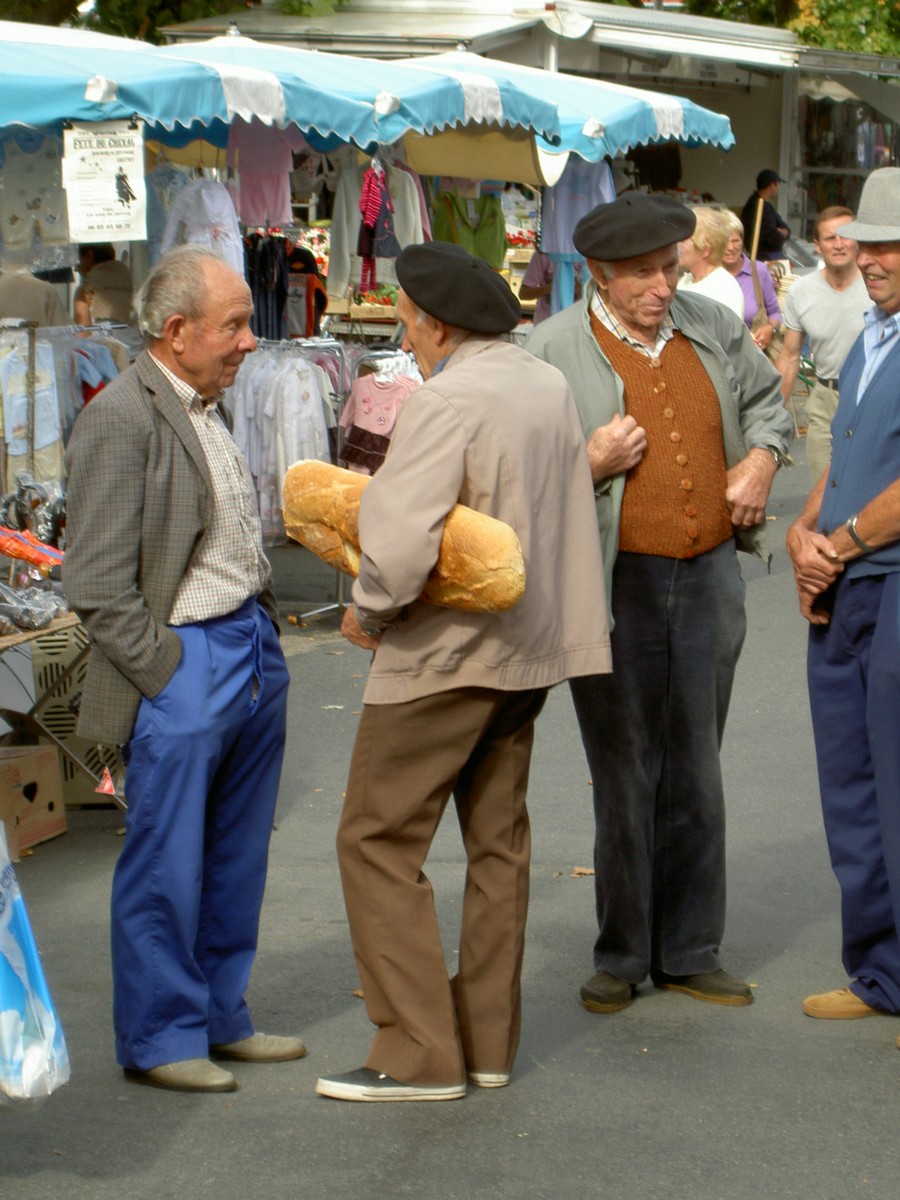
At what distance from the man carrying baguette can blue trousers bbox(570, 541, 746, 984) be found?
0.50 metres

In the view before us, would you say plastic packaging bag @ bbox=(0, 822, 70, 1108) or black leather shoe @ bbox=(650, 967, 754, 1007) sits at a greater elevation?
plastic packaging bag @ bbox=(0, 822, 70, 1108)

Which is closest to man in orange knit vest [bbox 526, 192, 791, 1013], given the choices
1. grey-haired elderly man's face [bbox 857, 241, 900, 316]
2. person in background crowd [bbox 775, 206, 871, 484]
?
grey-haired elderly man's face [bbox 857, 241, 900, 316]

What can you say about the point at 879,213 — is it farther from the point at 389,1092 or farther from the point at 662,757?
the point at 389,1092

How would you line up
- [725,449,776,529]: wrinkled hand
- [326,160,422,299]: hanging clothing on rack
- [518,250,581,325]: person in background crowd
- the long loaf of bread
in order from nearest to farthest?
the long loaf of bread, [725,449,776,529]: wrinkled hand, [326,160,422,299]: hanging clothing on rack, [518,250,581,325]: person in background crowd

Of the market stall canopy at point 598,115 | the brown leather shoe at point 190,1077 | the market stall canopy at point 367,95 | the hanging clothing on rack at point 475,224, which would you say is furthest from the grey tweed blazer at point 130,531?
the hanging clothing on rack at point 475,224

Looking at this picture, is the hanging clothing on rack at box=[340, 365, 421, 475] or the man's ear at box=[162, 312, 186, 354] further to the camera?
the hanging clothing on rack at box=[340, 365, 421, 475]

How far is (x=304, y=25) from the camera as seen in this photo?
57.1 feet

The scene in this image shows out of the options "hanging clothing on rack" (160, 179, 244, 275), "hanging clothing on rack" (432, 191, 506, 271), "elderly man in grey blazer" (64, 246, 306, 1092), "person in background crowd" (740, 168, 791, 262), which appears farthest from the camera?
"person in background crowd" (740, 168, 791, 262)

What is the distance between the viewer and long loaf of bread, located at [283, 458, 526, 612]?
359 cm

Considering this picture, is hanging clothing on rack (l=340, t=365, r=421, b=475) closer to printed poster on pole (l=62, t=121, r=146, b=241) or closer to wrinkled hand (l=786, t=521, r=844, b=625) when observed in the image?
printed poster on pole (l=62, t=121, r=146, b=241)

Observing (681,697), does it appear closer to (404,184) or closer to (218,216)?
(218,216)

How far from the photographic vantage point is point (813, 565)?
14.6 feet

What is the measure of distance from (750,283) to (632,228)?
8.34 meters

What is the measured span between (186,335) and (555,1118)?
198 cm
